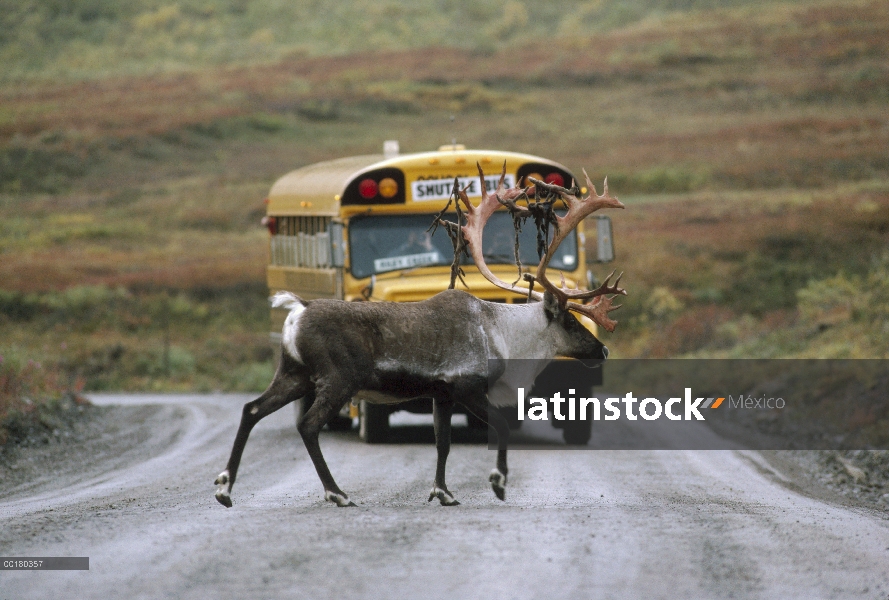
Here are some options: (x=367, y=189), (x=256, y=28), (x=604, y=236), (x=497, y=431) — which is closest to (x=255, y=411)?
(x=497, y=431)

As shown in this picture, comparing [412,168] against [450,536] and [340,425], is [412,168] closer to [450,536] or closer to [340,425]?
[340,425]

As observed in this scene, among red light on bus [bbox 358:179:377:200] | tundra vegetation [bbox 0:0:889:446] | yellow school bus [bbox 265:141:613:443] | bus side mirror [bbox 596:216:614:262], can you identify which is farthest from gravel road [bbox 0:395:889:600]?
tundra vegetation [bbox 0:0:889:446]

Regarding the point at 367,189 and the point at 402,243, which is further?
the point at 402,243

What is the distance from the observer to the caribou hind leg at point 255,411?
9102 millimetres

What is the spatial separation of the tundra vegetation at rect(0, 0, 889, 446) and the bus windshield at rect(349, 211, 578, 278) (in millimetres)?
5136

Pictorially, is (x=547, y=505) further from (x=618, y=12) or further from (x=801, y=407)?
(x=618, y=12)

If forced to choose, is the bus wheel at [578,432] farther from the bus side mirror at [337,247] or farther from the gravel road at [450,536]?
the bus side mirror at [337,247]

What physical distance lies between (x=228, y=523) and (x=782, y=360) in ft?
50.3

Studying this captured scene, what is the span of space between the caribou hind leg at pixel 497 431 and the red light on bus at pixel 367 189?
5737 mm

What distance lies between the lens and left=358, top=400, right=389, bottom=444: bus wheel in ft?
48.9

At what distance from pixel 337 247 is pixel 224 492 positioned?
19.8 feet

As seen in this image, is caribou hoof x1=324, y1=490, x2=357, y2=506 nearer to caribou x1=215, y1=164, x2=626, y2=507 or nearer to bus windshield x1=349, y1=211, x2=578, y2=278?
caribou x1=215, y1=164, x2=626, y2=507

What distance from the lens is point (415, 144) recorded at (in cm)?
4878

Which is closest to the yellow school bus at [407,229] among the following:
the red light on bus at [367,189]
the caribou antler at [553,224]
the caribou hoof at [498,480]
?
Result: the red light on bus at [367,189]
